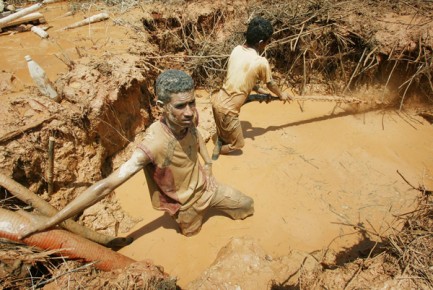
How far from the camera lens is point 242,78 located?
3.86m

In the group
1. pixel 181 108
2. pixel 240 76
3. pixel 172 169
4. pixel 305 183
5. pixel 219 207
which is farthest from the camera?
pixel 305 183

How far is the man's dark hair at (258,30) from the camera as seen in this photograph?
3.51m

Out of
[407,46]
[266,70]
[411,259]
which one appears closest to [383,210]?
[411,259]

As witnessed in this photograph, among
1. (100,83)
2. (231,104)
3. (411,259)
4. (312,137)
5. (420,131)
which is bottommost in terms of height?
(420,131)

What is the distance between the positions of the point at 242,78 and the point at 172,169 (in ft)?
5.88

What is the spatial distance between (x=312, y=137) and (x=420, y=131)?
1.92m

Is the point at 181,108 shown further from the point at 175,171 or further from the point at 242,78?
the point at 242,78

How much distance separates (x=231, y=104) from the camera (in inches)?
159

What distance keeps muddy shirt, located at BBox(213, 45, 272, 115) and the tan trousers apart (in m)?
1.30

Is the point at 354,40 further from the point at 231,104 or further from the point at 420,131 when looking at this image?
the point at 231,104

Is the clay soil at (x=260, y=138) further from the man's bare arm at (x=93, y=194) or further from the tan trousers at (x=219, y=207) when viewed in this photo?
the man's bare arm at (x=93, y=194)

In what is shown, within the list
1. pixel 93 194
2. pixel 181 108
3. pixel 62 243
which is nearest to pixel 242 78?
pixel 181 108

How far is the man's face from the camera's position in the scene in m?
2.33

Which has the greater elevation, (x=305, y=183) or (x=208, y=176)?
(x=208, y=176)
